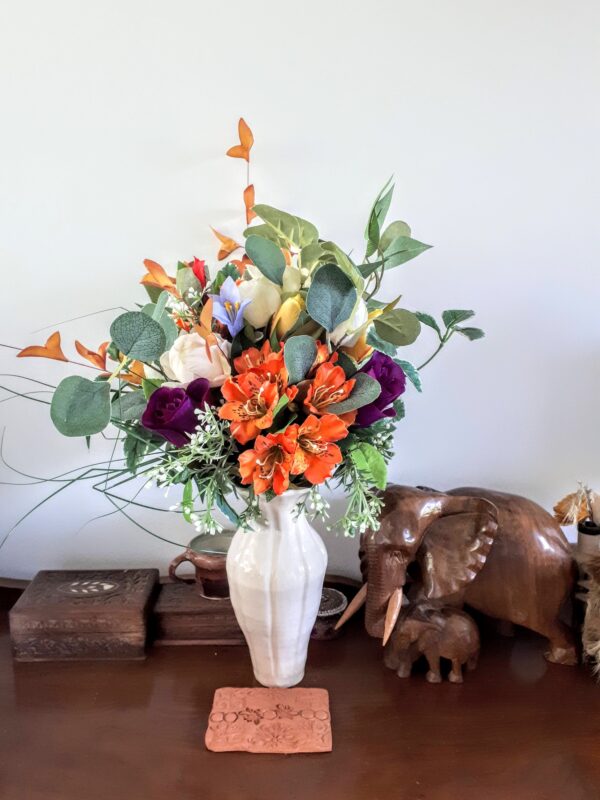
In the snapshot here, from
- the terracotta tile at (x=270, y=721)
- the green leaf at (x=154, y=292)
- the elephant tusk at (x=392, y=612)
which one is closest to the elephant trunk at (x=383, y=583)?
the elephant tusk at (x=392, y=612)

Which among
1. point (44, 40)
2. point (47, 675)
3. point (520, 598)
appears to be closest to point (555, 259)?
point (520, 598)

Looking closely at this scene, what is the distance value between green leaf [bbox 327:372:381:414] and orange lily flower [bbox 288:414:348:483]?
0.01 m

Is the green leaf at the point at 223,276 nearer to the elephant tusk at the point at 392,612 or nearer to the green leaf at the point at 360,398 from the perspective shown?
the green leaf at the point at 360,398

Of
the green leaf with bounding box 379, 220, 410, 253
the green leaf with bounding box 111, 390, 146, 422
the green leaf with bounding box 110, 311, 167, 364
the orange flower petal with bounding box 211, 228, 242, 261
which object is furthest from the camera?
the orange flower petal with bounding box 211, 228, 242, 261

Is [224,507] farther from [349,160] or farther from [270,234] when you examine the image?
[349,160]

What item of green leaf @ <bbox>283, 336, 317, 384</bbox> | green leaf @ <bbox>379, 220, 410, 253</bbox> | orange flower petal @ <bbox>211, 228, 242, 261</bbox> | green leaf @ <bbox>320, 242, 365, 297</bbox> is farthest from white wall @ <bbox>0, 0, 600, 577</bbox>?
green leaf @ <bbox>283, 336, 317, 384</bbox>

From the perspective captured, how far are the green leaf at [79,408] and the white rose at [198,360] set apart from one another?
0.08m

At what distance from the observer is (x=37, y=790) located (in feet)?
2.28

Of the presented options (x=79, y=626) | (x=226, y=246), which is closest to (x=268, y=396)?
(x=226, y=246)

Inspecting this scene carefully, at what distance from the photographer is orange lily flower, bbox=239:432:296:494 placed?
2.13 feet

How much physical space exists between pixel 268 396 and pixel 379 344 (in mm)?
185

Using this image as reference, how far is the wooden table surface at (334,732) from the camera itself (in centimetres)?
70

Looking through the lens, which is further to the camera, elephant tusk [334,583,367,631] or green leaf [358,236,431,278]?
elephant tusk [334,583,367,631]

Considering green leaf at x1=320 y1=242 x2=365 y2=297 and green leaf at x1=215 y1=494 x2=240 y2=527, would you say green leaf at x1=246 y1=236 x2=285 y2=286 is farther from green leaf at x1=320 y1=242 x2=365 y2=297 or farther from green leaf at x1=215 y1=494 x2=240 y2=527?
green leaf at x1=215 y1=494 x2=240 y2=527
